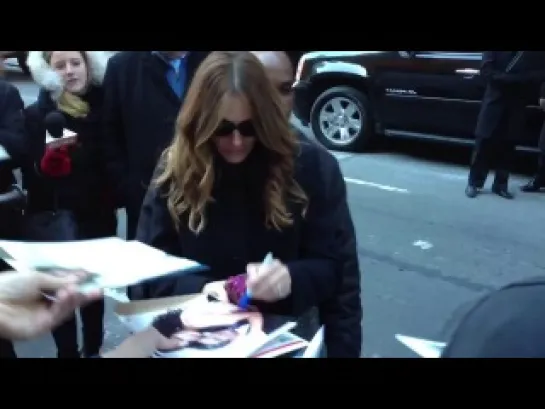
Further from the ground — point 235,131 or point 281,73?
point 281,73

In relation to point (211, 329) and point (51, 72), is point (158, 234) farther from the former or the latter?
point (51, 72)

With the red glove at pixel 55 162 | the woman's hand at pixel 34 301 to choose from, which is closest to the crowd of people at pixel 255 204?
the woman's hand at pixel 34 301

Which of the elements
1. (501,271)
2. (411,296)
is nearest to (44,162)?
(411,296)

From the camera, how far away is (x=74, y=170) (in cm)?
316

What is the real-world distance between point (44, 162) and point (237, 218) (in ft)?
4.45

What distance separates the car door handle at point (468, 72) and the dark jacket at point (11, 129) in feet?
16.4

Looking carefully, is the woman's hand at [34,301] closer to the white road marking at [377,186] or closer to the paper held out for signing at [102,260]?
the paper held out for signing at [102,260]

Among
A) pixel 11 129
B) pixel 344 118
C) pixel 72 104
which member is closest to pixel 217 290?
pixel 72 104

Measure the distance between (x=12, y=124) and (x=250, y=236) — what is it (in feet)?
5.72

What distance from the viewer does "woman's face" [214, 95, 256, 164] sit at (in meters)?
1.87

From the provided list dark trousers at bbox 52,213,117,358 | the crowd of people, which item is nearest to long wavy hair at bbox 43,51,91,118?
dark trousers at bbox 52,213,117,358

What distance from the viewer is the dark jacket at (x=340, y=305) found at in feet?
6.56
